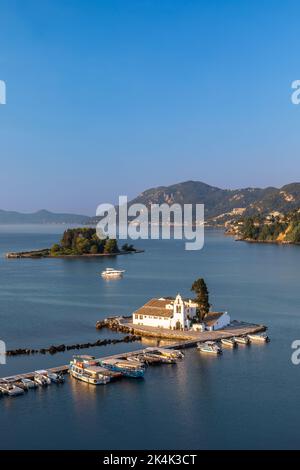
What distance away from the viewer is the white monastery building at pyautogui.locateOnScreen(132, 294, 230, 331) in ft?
97.0

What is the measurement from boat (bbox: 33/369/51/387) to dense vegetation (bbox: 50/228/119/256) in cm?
5911

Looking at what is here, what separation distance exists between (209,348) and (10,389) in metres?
9.09

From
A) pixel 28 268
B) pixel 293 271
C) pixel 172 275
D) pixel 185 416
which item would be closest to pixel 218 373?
pixel 185 416

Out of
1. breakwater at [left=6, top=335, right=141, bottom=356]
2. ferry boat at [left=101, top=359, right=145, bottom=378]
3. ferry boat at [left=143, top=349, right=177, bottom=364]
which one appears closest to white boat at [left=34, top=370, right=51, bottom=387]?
ferry boat at [left=101, top=359, right=145, bottom=378]

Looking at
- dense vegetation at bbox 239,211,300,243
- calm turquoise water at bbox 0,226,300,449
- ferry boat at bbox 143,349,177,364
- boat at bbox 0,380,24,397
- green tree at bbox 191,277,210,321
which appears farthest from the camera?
dense vegetation at bbox 239,211,300,243

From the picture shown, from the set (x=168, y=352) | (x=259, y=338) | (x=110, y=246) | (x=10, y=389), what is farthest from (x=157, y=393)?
(x=110, y=246)

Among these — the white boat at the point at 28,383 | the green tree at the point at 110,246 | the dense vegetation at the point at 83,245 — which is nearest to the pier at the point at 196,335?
the white boat at the point at 28,383

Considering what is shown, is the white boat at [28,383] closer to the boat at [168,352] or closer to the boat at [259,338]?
the boat at [168,352]

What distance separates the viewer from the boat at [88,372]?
21.8 meters

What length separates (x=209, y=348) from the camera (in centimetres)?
2595

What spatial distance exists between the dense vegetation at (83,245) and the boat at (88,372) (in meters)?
58.3

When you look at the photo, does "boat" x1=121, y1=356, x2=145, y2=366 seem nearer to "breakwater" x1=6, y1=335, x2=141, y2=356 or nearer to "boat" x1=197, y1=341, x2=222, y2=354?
"boat" x1=197, y1=341, x2=222, y2=354
